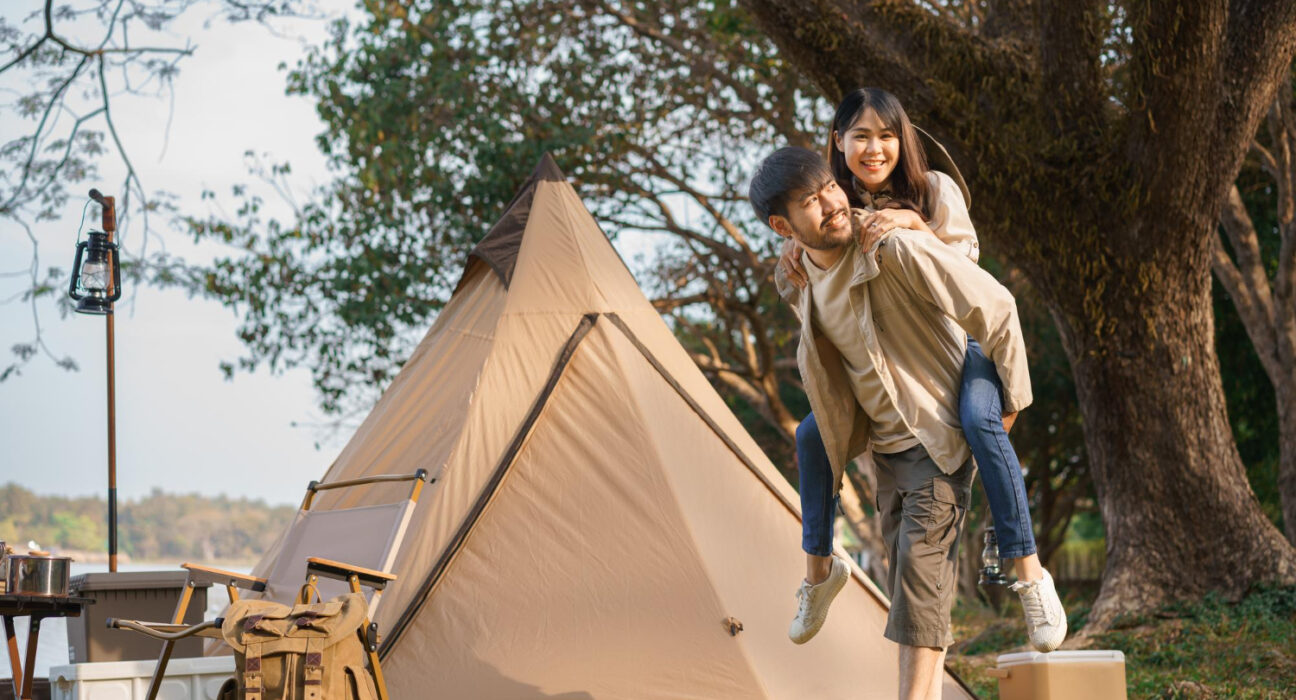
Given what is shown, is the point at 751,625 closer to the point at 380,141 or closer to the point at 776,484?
the point at 776,484

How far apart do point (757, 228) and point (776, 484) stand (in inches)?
289

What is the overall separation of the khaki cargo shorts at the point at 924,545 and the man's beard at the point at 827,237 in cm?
48

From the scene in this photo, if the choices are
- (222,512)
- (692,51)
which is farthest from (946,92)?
(222,512)

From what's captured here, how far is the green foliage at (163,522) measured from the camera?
14.4 metres

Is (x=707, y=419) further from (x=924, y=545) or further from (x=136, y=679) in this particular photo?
(x=136, y=679)

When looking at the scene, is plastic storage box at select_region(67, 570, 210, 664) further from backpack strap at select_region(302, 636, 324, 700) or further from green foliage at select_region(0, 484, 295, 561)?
green foliage at select_region(0, 484, 295, 561)

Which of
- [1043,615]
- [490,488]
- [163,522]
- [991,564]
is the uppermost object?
[163,522]

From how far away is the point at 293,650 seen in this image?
2854 millimetres

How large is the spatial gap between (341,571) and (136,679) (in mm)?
754

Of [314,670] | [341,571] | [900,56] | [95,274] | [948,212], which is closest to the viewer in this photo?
[948,212]

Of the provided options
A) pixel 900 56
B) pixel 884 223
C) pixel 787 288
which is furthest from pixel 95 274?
pixel 900 56

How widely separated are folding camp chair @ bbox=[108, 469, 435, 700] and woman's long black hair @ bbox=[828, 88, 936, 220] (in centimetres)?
173

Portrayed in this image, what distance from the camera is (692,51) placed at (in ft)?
33.6

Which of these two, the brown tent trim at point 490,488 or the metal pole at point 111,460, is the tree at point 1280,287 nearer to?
the brown tent trim at point 490,488
